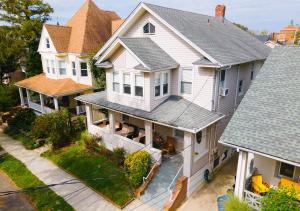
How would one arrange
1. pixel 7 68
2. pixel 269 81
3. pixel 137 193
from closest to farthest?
pixel 269 81
pixel 137 193
pixel 7 68

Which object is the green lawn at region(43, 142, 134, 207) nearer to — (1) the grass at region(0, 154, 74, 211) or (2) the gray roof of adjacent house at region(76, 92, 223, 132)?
(1) the grass at region(0, 154, 74, 211)

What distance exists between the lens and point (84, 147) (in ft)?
63.6

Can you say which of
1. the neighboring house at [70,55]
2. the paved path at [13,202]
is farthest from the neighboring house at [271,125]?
the neighboring house at [70,55]

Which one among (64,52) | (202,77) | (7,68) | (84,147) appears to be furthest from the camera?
(7,68)

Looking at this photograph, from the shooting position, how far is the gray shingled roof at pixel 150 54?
46.5 feet

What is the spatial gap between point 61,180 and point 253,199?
38.9 ft

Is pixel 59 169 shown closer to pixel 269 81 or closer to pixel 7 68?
pixel 269 81

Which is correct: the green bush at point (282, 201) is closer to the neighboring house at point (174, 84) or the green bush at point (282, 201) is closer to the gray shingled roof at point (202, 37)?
the neighboring house at point (174, 84)

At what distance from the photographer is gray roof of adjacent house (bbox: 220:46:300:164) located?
885 cm

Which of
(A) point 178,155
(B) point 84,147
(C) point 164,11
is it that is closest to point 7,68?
(B) point 84,147

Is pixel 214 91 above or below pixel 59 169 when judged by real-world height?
above

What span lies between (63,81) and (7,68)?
50.7ft

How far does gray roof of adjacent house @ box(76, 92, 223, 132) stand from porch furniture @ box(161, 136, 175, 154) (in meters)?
2.58

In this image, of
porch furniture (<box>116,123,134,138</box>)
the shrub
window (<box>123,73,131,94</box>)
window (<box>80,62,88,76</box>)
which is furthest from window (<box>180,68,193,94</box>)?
window (<box>80,62,88,76</box>)
